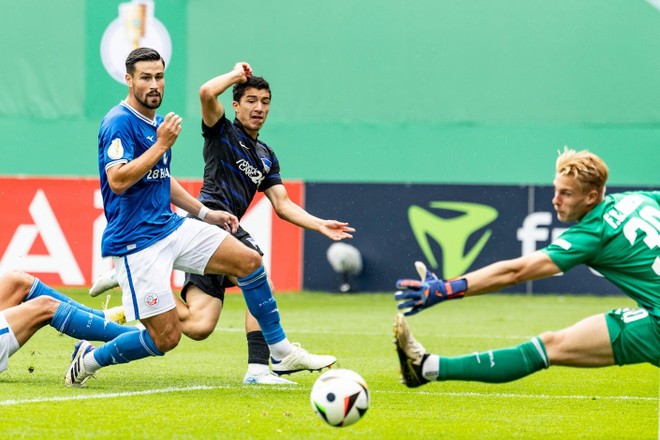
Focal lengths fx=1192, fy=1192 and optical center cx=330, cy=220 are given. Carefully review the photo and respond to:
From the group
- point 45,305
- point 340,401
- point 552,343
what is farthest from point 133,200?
point 552,343

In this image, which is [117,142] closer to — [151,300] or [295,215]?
[151,300]

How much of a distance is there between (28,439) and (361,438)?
1.62 m

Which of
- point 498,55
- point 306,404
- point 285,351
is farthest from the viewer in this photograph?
point 498,55

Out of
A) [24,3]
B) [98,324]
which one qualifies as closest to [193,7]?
[24,3]

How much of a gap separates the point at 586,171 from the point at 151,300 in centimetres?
283

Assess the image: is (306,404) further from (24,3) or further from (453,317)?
(24,3)

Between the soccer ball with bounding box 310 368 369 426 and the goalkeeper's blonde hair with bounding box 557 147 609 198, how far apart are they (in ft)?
5.08

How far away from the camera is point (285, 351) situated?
26.0 feet

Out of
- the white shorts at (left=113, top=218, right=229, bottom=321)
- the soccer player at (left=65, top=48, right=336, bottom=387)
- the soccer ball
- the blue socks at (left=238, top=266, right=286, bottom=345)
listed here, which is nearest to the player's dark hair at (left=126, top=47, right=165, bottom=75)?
the soccer player at (left=65, top=48, right=336, bottom=387)

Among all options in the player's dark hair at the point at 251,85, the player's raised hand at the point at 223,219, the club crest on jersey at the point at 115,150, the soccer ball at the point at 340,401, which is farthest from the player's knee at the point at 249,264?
the soccer ball at the point at 340,401

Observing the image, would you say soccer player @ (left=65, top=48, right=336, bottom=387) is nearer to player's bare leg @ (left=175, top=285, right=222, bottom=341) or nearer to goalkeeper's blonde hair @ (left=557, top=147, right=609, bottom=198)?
player's bare leg @ (left=175, top=285, right=222, bottom=341)

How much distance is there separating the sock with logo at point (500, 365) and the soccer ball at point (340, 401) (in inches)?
17.3

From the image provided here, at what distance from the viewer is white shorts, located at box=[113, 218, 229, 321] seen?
7.38 meters

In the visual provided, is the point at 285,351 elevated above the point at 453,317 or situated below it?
above
